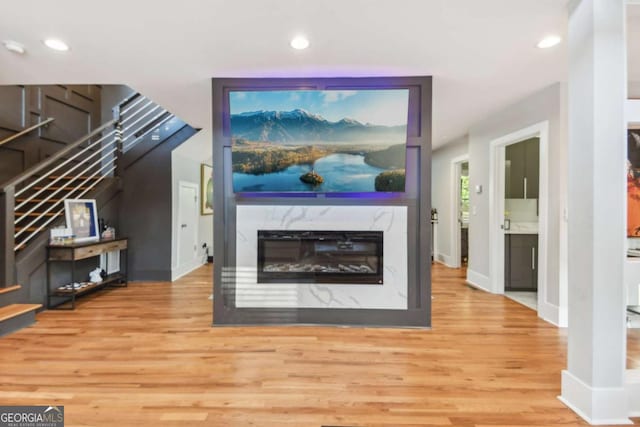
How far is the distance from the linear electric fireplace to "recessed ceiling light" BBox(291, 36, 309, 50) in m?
1.68

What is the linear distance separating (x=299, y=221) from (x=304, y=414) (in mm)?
Result: 1794

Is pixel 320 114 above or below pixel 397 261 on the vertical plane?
above

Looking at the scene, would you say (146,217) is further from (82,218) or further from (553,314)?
(553,314)

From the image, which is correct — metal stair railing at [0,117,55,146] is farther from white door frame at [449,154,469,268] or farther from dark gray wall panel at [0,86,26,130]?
white door frame at [449,154,469,268]

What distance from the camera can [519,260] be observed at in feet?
14.7

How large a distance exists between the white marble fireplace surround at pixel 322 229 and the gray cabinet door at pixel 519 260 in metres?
2.26

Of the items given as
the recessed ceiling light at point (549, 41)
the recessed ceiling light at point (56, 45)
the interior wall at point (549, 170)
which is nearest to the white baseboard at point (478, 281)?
the interior wall at point (549, 170)

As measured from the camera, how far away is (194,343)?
2760 mm

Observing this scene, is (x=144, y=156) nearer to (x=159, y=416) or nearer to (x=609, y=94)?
(x=159, y=416)

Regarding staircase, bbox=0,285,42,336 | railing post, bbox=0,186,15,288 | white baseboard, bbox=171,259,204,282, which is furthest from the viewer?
Answer: white baseboard, bbox=171,259,204,282

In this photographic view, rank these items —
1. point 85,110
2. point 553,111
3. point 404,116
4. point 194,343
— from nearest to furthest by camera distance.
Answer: point 194,343 → point 404,116 → point 553,111 → point 85,110

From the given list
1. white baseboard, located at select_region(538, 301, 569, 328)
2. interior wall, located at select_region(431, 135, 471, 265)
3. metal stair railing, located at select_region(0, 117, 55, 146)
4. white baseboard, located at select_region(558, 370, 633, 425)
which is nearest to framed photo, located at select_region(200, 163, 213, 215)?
metal stair railing, located at select_region(0, 117, 55, 146)

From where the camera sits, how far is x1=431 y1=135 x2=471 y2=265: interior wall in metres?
6.24

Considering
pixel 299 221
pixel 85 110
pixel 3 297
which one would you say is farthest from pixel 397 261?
pixel 85 110
